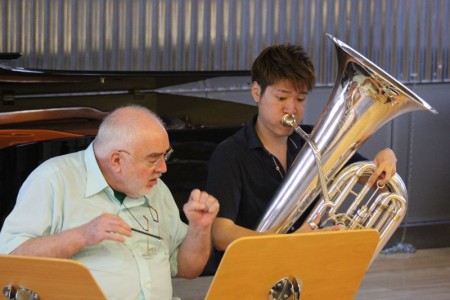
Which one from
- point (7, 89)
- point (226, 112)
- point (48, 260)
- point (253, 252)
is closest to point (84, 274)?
point (48, 260)

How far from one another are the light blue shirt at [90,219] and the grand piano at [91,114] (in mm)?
1293

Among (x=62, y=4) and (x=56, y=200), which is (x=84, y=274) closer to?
(x=56, y=200)

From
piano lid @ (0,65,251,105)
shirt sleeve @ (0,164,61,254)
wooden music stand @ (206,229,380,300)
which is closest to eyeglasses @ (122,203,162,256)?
shirt sleeve @ (0,164,61,254)

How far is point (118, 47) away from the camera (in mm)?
5793

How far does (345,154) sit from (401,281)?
2.54 meters

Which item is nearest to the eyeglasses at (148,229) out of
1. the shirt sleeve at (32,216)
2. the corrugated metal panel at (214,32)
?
the shirt sleeve at (32,216)

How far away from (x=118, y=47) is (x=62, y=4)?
15.6 inches

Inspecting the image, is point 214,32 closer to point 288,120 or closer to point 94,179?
point 288,120

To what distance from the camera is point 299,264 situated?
2.52 metres

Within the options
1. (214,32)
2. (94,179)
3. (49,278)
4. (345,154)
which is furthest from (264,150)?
(214,32)

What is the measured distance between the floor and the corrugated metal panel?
114cm

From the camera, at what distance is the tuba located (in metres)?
3.03

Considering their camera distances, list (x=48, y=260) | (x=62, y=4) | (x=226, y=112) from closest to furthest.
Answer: (x=48, y=260) → (x=226, y=112) → (x=62, y=4)

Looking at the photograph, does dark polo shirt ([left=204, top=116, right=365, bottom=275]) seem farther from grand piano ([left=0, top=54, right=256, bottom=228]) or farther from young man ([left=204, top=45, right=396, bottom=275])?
grand piano ([left=0, top=54, right=256, bottom=228])
